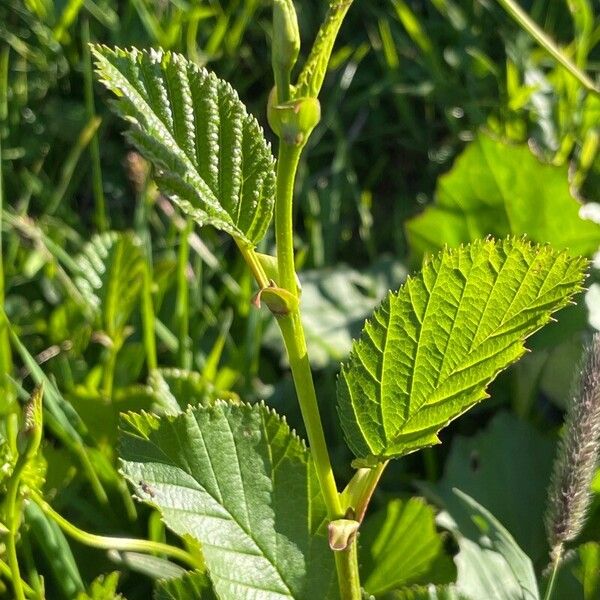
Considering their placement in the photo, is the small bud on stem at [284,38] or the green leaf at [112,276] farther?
the green leaf at [112,276]

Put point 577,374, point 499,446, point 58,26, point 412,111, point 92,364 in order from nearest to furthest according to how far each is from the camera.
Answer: point 577,374 < point 499,446 < point 92,364 < point 58,26 < point 412,111

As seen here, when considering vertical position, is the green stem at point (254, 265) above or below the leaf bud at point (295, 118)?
below

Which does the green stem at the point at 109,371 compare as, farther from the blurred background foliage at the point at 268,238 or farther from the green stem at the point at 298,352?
the green stem at the point at 298,352

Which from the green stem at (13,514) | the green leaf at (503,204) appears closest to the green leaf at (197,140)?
the green stem at (13,514)

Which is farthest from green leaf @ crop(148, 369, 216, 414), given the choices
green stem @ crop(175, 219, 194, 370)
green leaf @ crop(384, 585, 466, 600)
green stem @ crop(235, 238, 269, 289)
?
green stem @ crop(235, 238, 269, 289)

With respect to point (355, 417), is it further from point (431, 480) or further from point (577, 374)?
point (431, 480)

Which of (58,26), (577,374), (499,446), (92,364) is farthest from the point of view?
(58,26)

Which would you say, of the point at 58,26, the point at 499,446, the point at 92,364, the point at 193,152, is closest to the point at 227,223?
the point at 193,152
